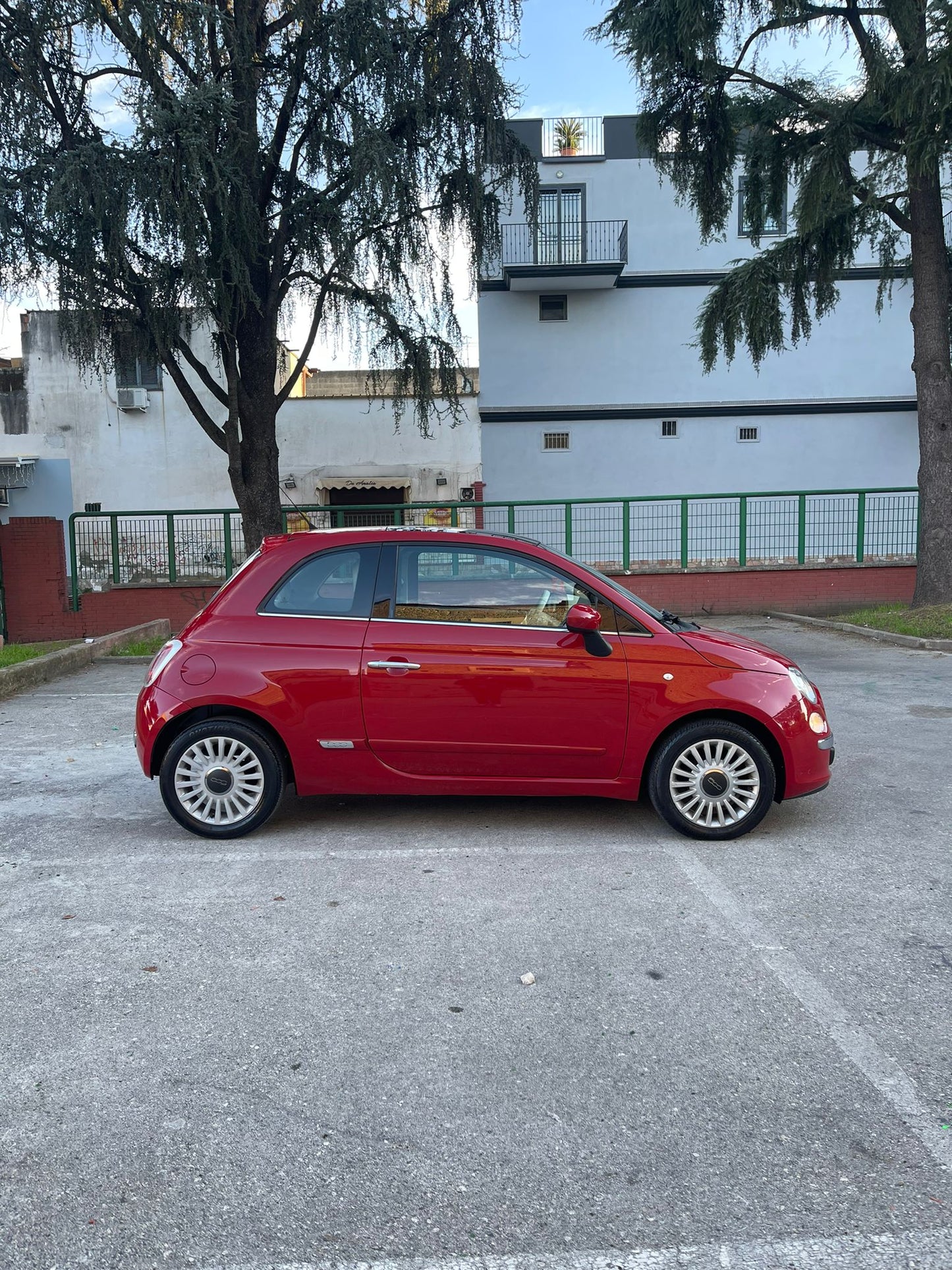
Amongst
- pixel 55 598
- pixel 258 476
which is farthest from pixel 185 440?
pixel 258 476

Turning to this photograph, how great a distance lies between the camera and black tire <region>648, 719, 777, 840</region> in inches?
205

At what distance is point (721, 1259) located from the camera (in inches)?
89.1

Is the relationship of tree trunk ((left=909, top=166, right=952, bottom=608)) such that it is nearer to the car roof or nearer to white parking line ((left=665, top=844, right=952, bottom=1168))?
the car roof

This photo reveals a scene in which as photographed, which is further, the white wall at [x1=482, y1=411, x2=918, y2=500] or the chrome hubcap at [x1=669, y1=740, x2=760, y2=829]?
the white wall at [x1=482, y1=411, x2=918, y2=500]

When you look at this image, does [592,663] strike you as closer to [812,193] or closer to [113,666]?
[113,666]

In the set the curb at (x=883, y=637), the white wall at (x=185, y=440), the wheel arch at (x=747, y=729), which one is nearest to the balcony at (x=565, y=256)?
the white wall at (x=185, y=440)

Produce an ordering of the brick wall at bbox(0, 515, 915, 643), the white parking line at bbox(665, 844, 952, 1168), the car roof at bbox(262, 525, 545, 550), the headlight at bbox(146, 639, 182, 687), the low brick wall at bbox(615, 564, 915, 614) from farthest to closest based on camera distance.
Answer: the low brick wall at bbox(615, 564, 915, 614)
the brick wall at bbox(0, 515, 915, 643)
the car roof at bbox(262, 525, 545, 550)
the headlight at bbox(146, 639, 182, 687)
the white parking line at bbox(665, 844, 952, 1168)

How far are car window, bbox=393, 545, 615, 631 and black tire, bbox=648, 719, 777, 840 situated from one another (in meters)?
0.74

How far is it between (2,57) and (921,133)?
12355 millimetres

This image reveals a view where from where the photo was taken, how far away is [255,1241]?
233 cm

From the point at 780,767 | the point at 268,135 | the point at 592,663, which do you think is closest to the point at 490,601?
the point at 592,663

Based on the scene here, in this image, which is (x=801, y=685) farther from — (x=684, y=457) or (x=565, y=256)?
(x=565, y=256)

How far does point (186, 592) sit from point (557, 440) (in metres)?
12.8

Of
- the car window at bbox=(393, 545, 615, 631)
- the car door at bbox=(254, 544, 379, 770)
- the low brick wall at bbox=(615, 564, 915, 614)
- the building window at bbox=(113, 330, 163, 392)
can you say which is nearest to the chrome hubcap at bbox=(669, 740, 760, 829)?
the car window at bbox=(393, 545, 615, 631)
